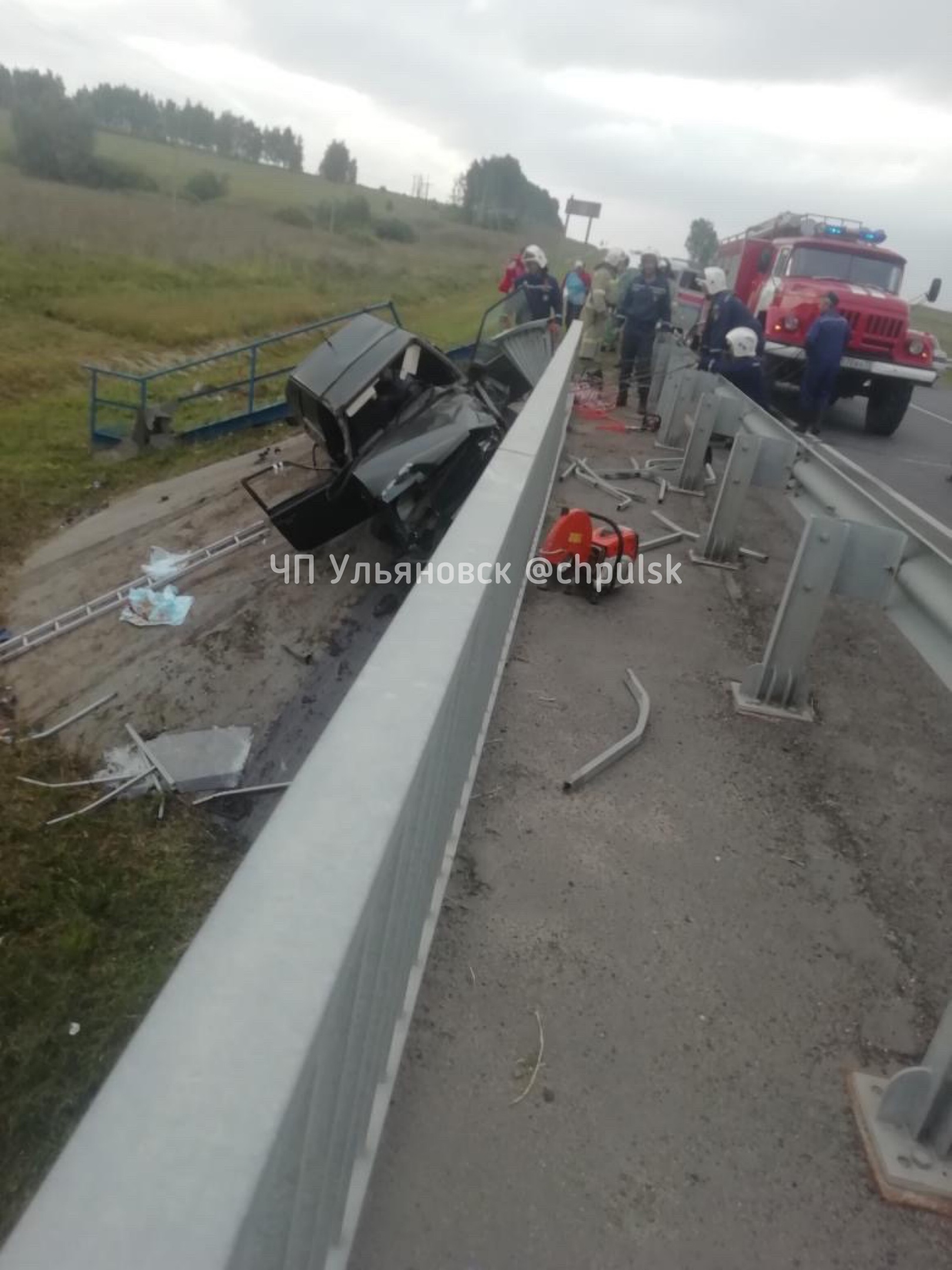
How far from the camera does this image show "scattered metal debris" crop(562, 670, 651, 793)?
3.37 m

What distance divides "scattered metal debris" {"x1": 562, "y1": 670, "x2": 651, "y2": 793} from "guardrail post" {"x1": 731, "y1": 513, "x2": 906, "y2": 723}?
1.49ft

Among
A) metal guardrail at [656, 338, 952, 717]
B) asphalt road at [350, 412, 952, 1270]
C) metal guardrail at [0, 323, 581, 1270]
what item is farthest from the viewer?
metal guardrail at [656, 338, 952, 717]

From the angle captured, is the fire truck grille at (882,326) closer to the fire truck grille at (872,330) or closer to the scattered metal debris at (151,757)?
the fire truck grille at (872,330)

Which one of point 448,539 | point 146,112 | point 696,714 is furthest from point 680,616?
point 146,112

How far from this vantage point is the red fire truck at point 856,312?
1323cm

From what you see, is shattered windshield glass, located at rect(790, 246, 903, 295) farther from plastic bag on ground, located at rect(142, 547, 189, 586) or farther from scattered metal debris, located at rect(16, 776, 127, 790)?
scattered metal debris, located at rect(16, 776, 127, 790)

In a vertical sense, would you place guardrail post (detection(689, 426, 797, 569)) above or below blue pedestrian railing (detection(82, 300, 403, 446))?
above

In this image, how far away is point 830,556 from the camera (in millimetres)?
3611

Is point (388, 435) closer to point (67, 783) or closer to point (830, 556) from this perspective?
point (67, 783)

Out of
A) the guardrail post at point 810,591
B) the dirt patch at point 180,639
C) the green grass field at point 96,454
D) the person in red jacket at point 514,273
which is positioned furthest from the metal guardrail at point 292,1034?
the person in red jacket at point 514,273

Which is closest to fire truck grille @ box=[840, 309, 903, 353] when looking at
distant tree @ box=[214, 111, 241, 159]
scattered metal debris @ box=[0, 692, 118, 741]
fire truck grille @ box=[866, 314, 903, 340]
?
fire truck grille @ box=[866, 314, 903, 340]

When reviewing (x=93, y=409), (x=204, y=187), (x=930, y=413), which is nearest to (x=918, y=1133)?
(x=93, y=409)

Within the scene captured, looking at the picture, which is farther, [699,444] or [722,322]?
[722,322]

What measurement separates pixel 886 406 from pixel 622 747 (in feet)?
41.4
